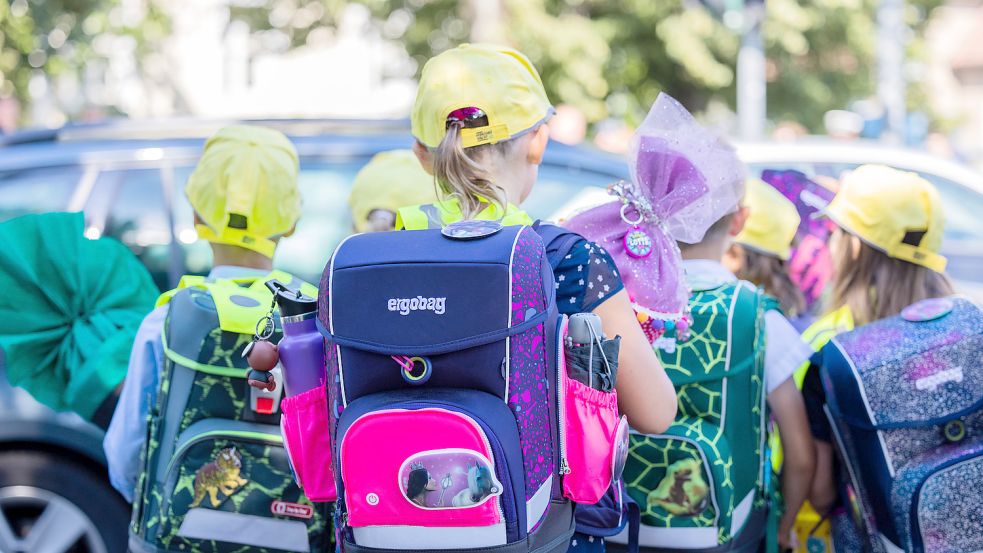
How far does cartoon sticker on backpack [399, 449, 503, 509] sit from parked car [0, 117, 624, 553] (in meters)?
2.44

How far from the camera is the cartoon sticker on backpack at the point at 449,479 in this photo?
5.59 ft

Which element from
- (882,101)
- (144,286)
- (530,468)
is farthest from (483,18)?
(530,468)

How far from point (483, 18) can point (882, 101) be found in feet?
15.9

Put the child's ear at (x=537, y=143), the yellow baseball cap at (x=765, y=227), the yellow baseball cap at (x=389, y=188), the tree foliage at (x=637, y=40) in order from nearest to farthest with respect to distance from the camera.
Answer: the child's ear at (x=537, y=143)
the yellow baseball cap at (x=389, y=188)
the yellow baseball cap at (x=765, y=227)
the tree foliage at (x=637, y=40)

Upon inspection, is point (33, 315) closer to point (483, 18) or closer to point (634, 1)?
point (483, 18)

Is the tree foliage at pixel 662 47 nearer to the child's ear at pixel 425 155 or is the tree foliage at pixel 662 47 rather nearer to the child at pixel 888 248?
the child at pixel 888 248

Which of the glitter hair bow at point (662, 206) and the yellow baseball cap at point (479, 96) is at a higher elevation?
the yellow baseball cap at point (479, 96)

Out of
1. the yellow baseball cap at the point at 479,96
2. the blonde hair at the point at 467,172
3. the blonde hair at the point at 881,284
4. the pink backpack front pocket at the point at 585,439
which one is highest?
the yellow baseball cap at the point at 479,96

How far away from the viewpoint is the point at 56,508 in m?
3.79

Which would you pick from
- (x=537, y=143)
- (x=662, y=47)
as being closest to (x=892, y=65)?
(x=662, y=47)

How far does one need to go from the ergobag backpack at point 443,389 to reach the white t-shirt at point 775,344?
3.30 ft

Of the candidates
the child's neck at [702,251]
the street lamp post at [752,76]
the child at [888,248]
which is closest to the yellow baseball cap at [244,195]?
the child's neck at [702,251]

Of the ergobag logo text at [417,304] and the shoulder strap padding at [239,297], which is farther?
the shoulder strap padding at [239,297]

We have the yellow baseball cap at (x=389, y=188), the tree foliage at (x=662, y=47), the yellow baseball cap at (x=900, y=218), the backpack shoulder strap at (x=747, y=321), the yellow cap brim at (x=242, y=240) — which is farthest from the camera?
the tree foliage at (x=662, y=47)
